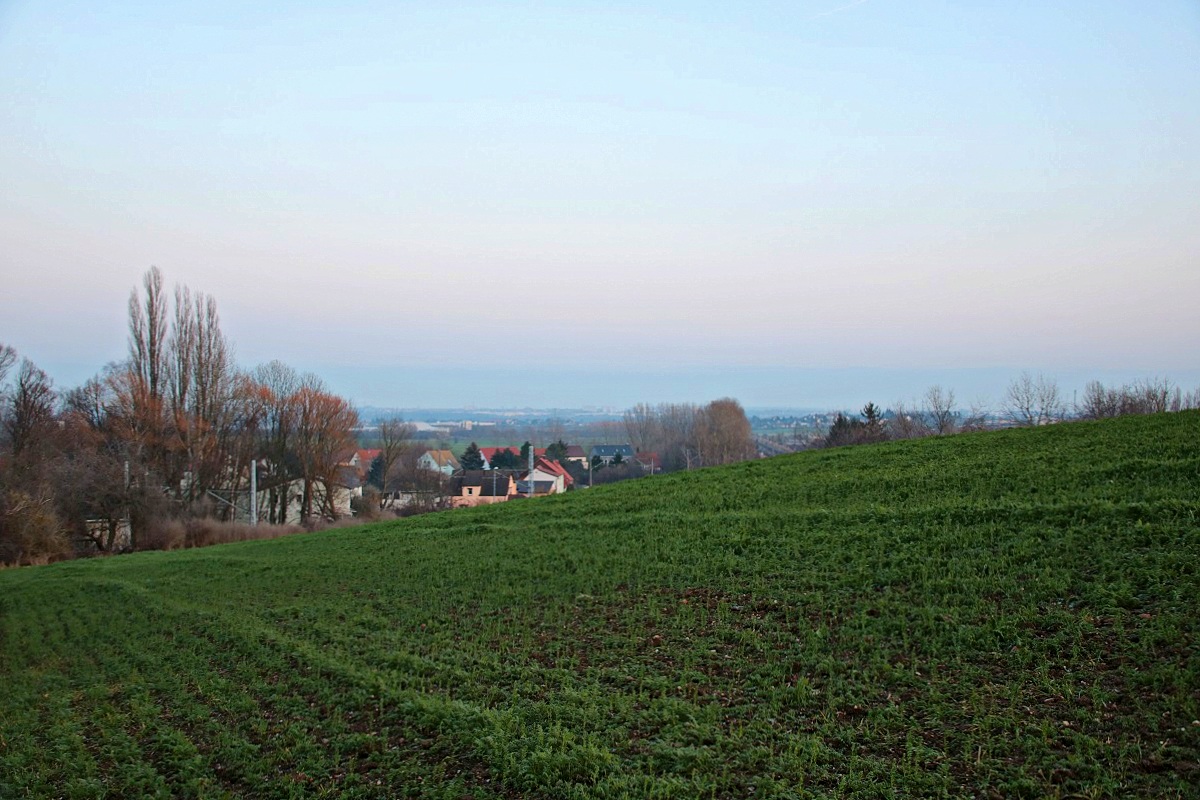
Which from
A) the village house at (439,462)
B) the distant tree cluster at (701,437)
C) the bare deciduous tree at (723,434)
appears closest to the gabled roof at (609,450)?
the distant tree cluster at (701,437)

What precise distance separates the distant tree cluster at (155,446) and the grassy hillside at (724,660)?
2732 cm

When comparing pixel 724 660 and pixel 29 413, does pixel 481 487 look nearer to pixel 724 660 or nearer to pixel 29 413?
pixel 29 413

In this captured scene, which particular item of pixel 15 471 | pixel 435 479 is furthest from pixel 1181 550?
pixel 435 479

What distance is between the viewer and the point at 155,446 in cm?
4450

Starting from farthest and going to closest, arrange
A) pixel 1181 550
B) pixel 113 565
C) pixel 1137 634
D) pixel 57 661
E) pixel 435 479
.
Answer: pixel 435 479 < pixel 113 565 < pixel 57 661 < pixel 1181 550 < pixel 1137 634

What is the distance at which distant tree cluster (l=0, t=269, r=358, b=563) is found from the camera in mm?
37781

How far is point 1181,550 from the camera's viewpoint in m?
7.83

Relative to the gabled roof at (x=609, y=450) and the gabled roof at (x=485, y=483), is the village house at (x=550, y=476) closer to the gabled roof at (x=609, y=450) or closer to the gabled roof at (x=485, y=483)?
the gabled roof at (x=485, y=483)

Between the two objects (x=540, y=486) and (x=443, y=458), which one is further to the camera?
(x=443, y=458)

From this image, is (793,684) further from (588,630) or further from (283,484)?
(283,484)

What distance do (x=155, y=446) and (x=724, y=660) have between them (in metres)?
44.9

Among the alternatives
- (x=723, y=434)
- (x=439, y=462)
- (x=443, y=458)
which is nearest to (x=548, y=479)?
→ (x=439, y=462)

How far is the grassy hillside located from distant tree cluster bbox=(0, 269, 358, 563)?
27.3 m

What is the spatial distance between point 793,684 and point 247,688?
6094 mm
